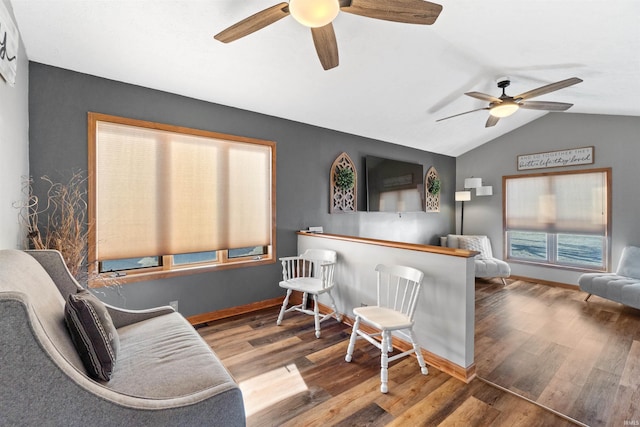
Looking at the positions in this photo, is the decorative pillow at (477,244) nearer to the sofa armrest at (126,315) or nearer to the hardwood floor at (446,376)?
the hardwood floor at (446,376)

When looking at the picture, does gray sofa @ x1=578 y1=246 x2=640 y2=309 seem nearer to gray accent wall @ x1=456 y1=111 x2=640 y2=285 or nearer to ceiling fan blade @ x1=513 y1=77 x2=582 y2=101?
gray accent wall @ x1=456 y1=111 x2=640 y2=285

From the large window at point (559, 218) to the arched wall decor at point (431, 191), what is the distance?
1.23m

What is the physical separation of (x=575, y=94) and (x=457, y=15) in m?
2.66

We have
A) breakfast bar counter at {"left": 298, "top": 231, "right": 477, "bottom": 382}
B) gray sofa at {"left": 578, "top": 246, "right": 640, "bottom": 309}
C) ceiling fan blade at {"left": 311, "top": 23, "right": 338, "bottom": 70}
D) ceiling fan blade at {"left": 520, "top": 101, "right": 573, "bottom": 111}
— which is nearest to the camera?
ceiling fan blade at {"left": 311, "top": 23, "right": 338, "bottom": 70}

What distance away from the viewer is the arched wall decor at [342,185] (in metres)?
4.20

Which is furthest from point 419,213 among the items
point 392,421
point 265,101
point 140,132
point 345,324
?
point 140,132

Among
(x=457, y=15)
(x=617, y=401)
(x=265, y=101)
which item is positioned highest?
(x=457, y=15)

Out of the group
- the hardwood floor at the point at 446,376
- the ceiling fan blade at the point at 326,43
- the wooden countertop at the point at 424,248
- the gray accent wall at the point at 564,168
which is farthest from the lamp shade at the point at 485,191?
the ceiling fan blade at the point at 326,43

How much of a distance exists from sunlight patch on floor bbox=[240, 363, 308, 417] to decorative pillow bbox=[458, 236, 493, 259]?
14.2ft

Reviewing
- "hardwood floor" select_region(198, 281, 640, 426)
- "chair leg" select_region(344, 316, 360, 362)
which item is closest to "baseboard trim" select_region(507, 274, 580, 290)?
"hardwood floor" select_region(198, 281, 640, 426)

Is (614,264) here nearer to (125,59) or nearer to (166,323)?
(166,323)

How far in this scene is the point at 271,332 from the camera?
2869 mm

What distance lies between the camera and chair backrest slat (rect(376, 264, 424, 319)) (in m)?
2.18

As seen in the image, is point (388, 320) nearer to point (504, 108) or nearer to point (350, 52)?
point (350, 52)
